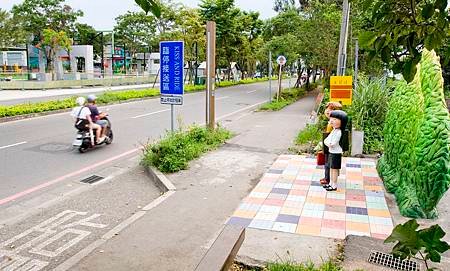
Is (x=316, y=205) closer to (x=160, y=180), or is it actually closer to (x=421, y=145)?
(x=421, y=145)

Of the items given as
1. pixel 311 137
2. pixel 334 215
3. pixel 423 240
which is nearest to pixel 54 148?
pixel 311 137

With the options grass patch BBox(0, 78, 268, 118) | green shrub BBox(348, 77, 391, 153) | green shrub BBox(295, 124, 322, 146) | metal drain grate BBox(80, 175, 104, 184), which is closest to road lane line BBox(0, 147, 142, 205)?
metal drain grate BBox(80, 175, 104, 184)

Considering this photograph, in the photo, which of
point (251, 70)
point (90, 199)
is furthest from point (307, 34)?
point (251, 70)

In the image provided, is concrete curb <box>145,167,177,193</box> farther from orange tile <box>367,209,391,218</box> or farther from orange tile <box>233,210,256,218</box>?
orange tile <box>367,209,391,218</box>

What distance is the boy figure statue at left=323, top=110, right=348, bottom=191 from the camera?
6.14 metres

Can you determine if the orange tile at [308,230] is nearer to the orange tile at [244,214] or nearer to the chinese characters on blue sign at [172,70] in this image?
the orange tile at [244,214]

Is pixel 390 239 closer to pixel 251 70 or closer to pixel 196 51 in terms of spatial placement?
pixel 196 51

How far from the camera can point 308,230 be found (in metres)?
4.74

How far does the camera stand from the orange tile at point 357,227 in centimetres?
478

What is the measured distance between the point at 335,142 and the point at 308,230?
6.04 ft

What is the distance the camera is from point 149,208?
5586 mm

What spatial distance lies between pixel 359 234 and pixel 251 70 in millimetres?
55320

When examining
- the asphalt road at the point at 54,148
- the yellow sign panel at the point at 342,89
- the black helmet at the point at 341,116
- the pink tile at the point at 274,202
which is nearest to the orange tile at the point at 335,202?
the pink tile at the point at 274,202

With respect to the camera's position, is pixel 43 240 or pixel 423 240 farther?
pixel 43 240
